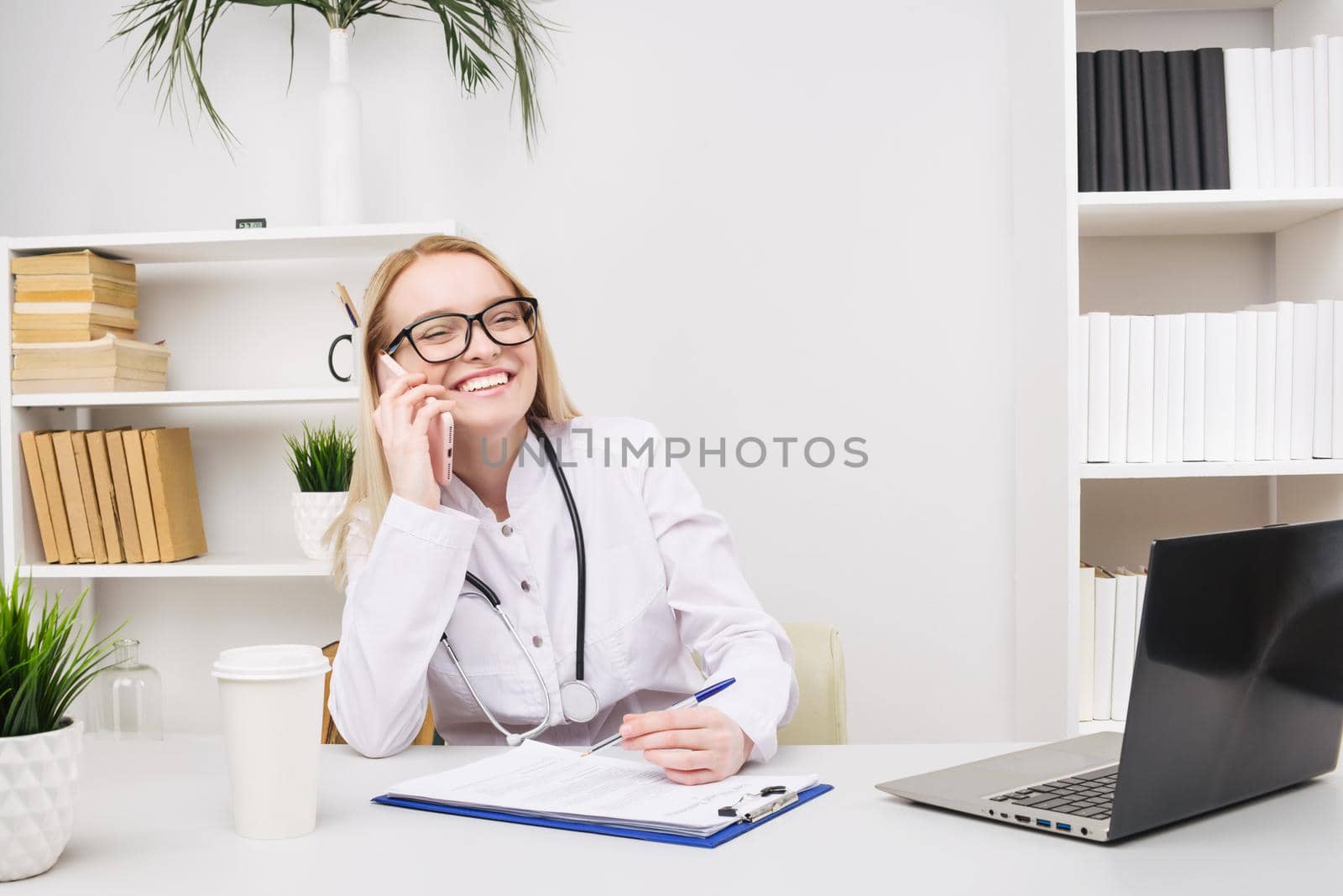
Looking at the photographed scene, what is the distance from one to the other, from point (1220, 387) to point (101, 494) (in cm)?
232

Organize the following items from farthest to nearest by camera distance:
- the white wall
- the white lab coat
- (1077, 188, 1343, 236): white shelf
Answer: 1. the white wall
2. (1077, 188, 1343, 236): white shelf
3. the white lab coat

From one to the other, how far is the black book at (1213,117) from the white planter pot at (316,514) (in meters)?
1.87

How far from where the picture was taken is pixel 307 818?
3.07 ft

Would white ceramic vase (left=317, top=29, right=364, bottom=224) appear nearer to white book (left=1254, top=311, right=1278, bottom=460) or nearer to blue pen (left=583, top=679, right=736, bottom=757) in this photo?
blue pen (left=583, top=679, right=736, bottom=757)

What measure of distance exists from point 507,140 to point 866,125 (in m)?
0.83

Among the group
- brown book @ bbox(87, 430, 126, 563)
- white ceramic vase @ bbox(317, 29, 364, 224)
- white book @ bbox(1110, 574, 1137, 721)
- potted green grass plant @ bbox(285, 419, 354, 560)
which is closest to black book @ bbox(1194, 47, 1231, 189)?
white book @ bbox(1110, 574, 1137, 721)

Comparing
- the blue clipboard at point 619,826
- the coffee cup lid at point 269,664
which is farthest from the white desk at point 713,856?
the coffee cup lid at point 269,664

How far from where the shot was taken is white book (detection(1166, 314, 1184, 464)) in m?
2.03

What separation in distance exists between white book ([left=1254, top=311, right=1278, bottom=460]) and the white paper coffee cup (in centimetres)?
183

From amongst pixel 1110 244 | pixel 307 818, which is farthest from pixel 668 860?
pixel 1110 244

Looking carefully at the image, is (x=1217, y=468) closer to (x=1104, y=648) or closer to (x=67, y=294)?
(x=1104, y=648)

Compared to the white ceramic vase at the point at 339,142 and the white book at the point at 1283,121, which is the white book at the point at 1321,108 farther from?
the white ceramic vase at the point at 339,142

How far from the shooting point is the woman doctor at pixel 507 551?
131cm

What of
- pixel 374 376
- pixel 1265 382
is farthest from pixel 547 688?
pixel 1265 382
